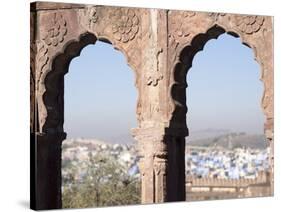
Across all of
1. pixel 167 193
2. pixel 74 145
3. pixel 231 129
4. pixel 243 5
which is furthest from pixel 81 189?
pixel 243 5

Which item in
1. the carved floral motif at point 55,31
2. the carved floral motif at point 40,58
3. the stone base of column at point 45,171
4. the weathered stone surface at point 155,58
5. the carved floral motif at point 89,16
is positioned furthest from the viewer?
the carved floral motif at point 89,16

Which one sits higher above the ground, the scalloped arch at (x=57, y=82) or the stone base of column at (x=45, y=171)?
the scalloped arch at (x=57, y=82)

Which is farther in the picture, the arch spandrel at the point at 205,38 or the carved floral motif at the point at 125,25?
the arch spandrel at the point at 205,38

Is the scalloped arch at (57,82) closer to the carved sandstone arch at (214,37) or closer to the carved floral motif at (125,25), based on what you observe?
the carved floral motif at (125,25)

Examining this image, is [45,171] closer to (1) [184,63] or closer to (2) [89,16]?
(2) [89,16]

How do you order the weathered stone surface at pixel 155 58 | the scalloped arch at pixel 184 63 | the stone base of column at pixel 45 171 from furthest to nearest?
the scalloped arch at pixel 184 63 → the weathered stone surface at pixel 155 58 → the stone base of column at pixel 45 171

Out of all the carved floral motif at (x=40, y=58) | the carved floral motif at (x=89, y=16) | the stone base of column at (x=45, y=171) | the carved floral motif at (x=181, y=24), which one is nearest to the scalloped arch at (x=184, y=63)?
the carved floral motif at (x=181, y=24)

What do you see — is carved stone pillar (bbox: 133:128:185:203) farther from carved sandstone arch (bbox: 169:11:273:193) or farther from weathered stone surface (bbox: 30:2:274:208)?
carved sandstone arch (bbox: 169:11:273:193)

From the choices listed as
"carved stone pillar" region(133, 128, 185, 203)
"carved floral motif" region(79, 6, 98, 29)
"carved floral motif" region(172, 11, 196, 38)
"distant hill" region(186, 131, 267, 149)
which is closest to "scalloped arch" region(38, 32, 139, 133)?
"carved floral motif" region(79, 6, 98, 29)
